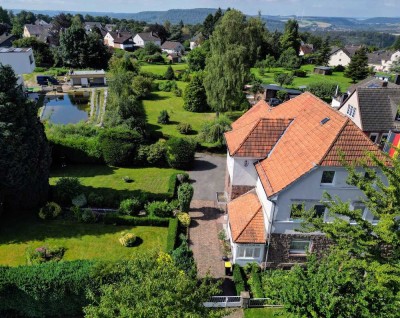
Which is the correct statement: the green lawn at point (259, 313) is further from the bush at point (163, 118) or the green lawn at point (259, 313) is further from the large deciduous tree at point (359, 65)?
the large deciduous tree at point (359, 65)

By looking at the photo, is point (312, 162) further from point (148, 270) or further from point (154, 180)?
point (154, 180)

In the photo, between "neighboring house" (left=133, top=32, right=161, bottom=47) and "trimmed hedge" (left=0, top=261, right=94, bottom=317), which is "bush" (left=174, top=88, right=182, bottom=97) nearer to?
"trimmed hedge" (left=0, top=261, right=94, bottom=317)

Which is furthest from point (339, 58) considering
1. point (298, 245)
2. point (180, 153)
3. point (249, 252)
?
point (249, 252)

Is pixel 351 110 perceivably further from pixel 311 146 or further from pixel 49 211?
pixel 49 211

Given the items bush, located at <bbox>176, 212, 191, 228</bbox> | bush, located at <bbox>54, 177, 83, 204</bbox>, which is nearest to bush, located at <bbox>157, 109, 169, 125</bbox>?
bush, located at <bbox>54, 177, 83, 204</bbox>

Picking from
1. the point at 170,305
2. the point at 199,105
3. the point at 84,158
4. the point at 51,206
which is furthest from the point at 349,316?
the point at 199,105
